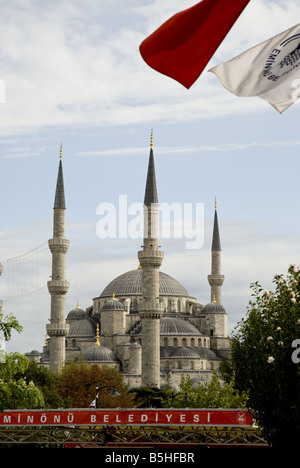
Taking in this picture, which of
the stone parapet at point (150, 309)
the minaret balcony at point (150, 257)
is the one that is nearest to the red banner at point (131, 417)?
the stone parapet at point (150, 309)

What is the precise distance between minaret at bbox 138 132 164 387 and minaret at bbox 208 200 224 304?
3231 cm

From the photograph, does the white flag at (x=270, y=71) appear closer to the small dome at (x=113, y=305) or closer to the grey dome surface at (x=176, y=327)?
the small dome at (x=113, y=305)

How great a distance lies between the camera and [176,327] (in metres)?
97.1

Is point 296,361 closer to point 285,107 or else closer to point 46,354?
point 285,107

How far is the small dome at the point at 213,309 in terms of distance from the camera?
334ft

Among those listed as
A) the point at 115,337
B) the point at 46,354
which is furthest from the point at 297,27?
the point at 46,354

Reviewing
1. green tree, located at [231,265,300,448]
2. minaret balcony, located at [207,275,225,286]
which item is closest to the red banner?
green tree, located at [231,265,300,448]

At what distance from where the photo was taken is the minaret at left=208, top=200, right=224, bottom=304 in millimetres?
97688

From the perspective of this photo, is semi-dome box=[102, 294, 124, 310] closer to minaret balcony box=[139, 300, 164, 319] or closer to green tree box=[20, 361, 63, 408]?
minaret balcony box=[139, 300, 164, 319]

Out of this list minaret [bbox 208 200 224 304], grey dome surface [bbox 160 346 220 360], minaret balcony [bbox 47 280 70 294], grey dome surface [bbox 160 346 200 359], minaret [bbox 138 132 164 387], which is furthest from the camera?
minaret [bbox 208 200 224 304]

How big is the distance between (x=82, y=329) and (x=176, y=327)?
11.9 metres

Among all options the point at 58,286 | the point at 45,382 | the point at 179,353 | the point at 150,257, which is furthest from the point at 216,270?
the point at 45,382

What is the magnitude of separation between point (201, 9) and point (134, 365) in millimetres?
78315

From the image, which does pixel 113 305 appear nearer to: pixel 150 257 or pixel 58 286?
pixel 58 286
